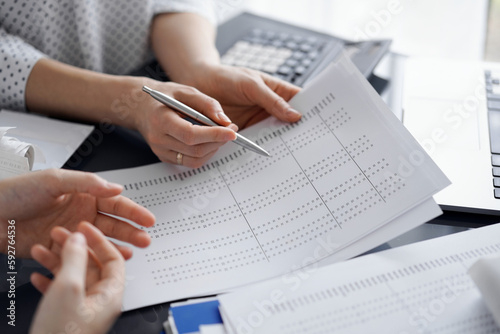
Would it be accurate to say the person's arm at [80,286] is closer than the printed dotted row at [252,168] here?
Yes

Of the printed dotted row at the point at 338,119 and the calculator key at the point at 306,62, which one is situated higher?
the printed dotted row at the point at 338,119

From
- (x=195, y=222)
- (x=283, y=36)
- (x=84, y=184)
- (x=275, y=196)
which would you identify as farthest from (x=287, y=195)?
(x=283, y=36)

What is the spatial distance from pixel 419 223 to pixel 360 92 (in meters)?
0.21

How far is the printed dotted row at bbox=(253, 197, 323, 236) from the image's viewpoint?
25.7 inches

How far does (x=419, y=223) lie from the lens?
61 cm

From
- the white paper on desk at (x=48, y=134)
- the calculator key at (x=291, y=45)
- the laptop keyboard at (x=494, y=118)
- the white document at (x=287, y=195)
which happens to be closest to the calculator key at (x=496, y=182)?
the laptop keyboard at (x=494, y=118)

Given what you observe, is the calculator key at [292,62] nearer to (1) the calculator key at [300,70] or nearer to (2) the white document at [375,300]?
(1) the calculator key at [300,70]

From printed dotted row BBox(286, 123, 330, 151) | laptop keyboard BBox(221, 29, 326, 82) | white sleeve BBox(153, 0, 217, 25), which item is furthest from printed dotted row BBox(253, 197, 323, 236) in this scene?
A: white sleeve BBox(153, 0, 217, 25)

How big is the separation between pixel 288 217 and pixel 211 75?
300mm

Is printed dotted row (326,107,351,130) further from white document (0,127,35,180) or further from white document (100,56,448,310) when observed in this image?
white document (0,127,35,180)

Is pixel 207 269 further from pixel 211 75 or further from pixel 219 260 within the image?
pixel 211 75

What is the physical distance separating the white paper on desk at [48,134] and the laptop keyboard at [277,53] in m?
0.30

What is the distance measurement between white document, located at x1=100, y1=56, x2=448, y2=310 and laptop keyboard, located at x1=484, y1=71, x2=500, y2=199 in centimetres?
15

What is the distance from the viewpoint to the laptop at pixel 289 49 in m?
0.95
